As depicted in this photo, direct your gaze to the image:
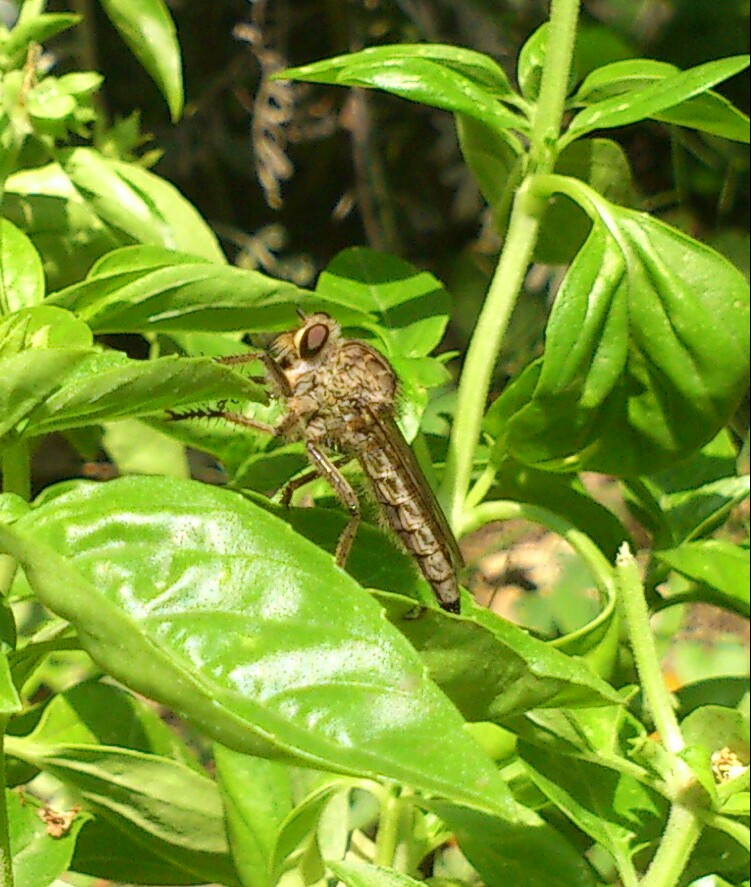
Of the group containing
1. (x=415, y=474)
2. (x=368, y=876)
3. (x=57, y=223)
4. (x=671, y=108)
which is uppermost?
(x=671, y=108)

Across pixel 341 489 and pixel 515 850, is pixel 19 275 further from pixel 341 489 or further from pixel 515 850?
pixel 515 850

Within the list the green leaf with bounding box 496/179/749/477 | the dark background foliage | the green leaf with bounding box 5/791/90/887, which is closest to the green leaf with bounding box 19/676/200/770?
the green leaf with bounding box 5/791/90/887

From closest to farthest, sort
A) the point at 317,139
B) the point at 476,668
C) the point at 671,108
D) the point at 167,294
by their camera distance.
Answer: the point at 476,668
the point at 167,294
the point at 671,108
the point at 317,139

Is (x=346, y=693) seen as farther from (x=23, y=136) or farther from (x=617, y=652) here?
(x=23, y=136)

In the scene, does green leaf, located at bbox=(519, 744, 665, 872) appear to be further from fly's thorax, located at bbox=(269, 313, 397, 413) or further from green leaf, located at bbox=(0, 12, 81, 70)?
green leaf, located at bbox=(0, 12, 81, 70)

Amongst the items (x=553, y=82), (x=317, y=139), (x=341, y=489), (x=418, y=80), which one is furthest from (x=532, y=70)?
(x=317, y=139)

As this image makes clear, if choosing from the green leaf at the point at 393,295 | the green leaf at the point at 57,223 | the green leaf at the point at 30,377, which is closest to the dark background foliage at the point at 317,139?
the green leaf at the point at 57,223
